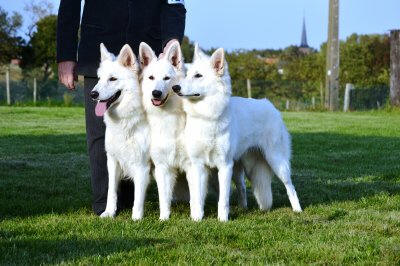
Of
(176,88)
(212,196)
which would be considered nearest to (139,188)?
(176,88)

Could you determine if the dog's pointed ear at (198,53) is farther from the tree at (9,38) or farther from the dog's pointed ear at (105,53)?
the tree at (9,38)

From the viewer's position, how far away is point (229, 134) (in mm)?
5059

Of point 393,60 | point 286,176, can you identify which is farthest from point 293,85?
point 286,176

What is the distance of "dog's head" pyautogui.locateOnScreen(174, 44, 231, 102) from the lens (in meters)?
4.93

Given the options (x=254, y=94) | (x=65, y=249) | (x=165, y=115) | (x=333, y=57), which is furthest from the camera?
(x=254, y=94)

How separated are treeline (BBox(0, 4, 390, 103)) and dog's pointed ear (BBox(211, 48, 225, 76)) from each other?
22.7 m

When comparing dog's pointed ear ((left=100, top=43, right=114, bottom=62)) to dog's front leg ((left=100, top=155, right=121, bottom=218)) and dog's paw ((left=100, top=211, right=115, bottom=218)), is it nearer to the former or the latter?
dog's front leg ((left=100, top=155, right=121, bottom=218))

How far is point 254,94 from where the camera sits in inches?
1132

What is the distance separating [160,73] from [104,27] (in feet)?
2.65

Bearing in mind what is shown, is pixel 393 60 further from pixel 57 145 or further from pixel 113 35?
pixel 113 35

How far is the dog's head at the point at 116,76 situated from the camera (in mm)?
4895

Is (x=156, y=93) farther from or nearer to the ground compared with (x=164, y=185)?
farther from the ground

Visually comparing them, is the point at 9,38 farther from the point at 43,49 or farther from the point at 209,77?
the point at 209,77

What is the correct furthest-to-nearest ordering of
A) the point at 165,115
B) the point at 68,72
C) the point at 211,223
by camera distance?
the point at 68,72
the point at 165,115
the point at 211,223
